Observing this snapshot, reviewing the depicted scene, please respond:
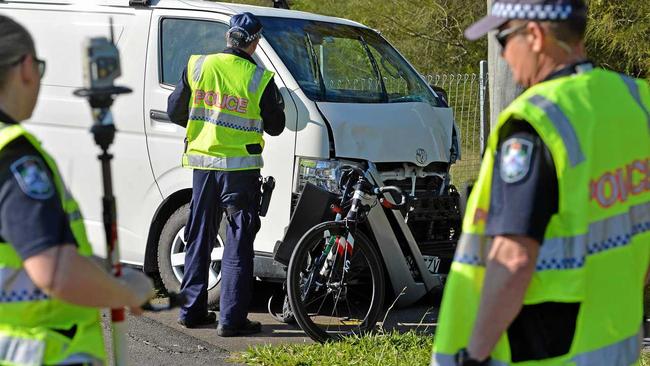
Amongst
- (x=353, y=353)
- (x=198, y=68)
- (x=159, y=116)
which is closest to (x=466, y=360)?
(x=353, y=353)

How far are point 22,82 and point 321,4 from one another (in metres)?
19.0

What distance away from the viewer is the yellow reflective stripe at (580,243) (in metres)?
2.71

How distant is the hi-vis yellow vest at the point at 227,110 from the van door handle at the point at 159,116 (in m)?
0.65

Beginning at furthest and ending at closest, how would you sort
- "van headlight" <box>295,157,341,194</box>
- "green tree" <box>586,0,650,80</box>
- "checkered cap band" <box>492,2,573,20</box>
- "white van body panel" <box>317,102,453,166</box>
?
"green tree" <box>586,0,650,80</box>, "white van body panel" <box>317,102,453,166</box>, "van headlight" <box>295,157,341,194</box>, "checkered cap band" <box>492,2,573,20</box>

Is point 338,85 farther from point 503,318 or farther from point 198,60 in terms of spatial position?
point 503,318

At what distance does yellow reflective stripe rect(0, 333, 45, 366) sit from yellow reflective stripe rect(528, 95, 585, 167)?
1.38 m

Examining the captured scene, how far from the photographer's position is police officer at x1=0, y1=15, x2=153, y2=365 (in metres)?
2.63

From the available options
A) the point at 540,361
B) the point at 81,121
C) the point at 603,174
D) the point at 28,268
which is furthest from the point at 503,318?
the point at 81,121

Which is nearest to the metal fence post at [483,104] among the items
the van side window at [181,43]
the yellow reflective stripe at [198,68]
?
the van side window at [181,43]

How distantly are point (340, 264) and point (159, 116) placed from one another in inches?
66.0

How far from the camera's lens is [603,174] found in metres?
2.79

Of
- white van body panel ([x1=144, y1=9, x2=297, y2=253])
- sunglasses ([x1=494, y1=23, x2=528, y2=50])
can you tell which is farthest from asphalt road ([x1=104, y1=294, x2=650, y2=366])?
sunglasses ([x1=494, y1=23, x2=528, y2=50])

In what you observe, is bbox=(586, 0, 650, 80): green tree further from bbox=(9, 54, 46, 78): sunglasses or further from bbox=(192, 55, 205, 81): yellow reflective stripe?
bbox=(9, 54, 46, 78): sunglasses

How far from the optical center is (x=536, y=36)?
2.79m
